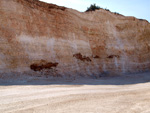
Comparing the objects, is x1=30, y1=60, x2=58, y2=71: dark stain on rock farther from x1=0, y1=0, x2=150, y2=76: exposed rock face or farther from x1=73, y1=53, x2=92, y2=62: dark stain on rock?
x1=73, y1=53, x2=92, y2=62: dark stain on rock

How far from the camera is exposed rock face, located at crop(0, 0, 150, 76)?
10812mm

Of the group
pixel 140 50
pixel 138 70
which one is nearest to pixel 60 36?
pixel 138 70

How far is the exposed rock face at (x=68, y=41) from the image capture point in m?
10.8

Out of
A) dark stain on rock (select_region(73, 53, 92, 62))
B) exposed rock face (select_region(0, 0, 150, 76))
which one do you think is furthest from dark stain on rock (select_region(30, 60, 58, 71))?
dark stain on rock (select_region(73, 53, 92, 62))

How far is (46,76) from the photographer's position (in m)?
10.9

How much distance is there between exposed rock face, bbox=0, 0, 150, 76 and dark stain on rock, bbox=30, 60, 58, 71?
0.07m

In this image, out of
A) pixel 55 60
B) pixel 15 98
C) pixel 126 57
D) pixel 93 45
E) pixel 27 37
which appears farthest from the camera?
pixel 126 57

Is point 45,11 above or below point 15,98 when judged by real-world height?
above

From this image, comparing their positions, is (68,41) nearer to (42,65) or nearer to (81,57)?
(81,57)

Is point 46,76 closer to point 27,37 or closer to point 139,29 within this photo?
point 27,37

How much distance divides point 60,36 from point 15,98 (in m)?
8.78

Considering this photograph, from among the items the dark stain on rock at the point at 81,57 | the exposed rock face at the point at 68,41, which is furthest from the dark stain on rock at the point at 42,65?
the dark stain on rock at the point at 81,57

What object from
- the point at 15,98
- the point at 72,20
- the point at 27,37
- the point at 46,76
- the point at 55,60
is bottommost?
the point at 15,98

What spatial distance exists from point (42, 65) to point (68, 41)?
11.9ft
